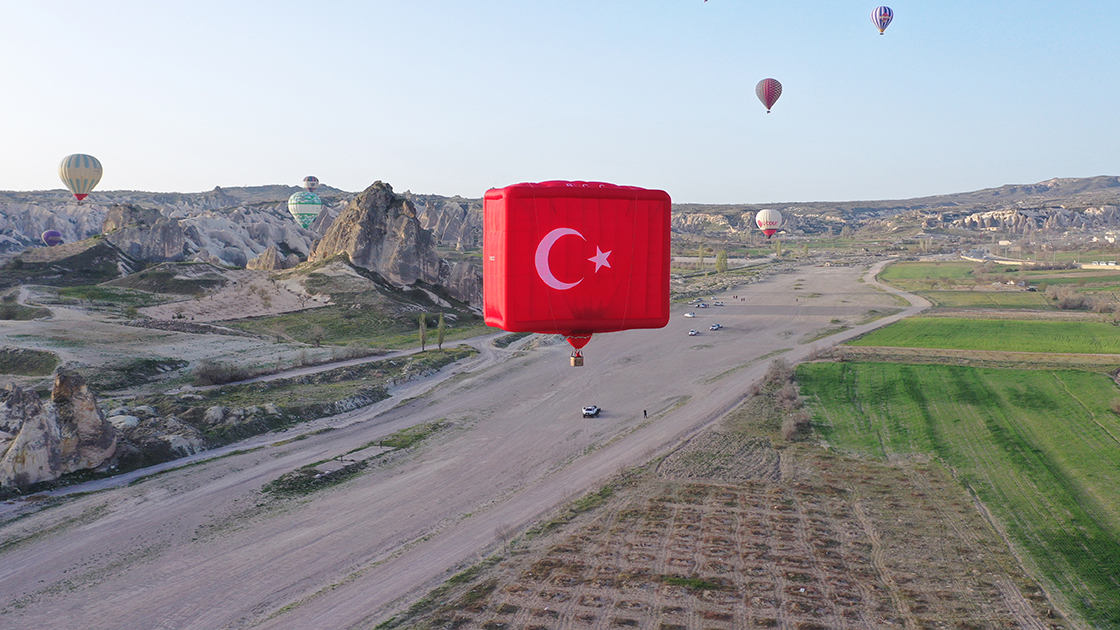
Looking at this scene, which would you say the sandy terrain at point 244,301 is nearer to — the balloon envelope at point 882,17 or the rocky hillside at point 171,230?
the rocky hillside at point 171,230

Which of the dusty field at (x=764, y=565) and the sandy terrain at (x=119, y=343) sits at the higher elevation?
the sandy terrain at (x=119, y=343)

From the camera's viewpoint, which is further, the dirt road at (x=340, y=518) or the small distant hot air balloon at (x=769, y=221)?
the small distant hot air balloon at (x=769, y=221)

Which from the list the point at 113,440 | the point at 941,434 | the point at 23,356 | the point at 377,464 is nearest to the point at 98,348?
the point at 23,356

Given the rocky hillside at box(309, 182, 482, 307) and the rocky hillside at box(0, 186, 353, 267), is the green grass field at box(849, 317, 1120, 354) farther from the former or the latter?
the rocky hillside at box(0, 186, 353, 267)

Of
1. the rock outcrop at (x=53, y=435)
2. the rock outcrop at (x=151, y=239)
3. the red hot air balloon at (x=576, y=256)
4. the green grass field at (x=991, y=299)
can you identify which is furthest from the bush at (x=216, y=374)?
the green grass field at (x=991, y=299)

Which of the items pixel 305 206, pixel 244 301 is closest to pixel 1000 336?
pixel 244 301

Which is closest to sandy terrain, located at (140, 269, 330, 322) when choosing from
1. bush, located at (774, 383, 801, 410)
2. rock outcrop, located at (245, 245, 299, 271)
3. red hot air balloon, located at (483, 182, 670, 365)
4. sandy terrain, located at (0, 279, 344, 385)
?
sandy terrain, located at (0, 279, 344, 385)

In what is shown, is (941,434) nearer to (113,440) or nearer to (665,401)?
(665,401)
